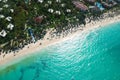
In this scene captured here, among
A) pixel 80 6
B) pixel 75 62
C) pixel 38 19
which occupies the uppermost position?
pixel 80 6

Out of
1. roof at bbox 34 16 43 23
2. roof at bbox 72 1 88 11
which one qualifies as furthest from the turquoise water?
roof at bbox 72 1 88 11

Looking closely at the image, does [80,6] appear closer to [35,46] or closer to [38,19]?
[38,19]

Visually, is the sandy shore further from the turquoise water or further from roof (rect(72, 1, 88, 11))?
roof (rect(72, 1, 88, 11))

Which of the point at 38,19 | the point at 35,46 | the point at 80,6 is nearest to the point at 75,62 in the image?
the point at 35,46

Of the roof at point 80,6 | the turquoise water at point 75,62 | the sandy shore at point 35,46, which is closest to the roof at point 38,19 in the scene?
the sandy shore at point 35,46

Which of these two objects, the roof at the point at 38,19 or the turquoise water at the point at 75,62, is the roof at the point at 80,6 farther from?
the roof at the point at 38,19

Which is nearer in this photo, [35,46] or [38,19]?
[35,46]

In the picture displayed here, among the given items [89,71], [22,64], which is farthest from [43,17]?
[89,71]

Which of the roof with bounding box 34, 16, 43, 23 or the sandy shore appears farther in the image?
the roof with bounding box 34, 16, 43, 23
